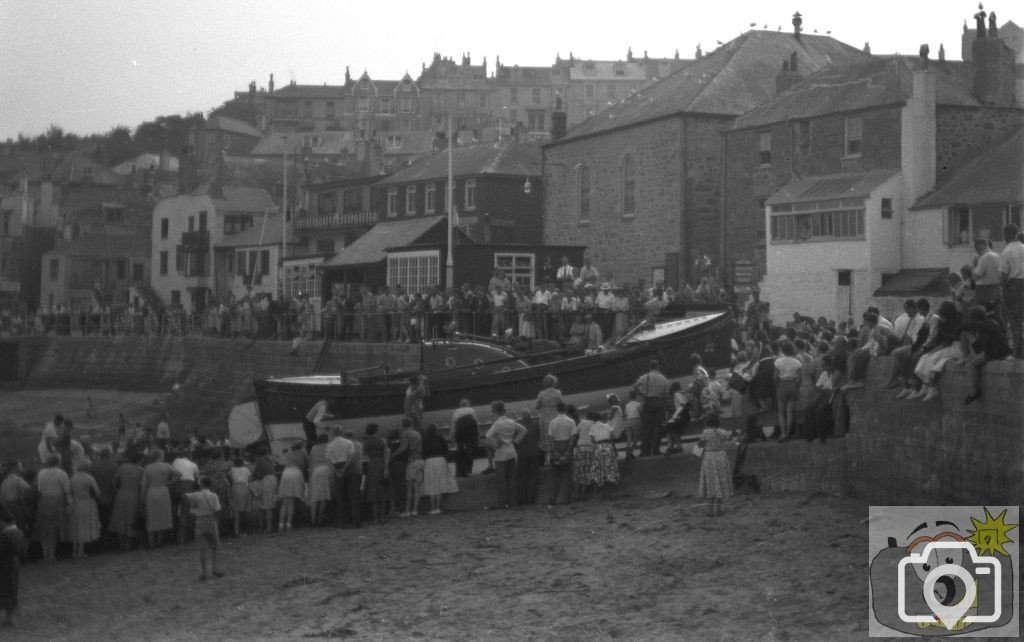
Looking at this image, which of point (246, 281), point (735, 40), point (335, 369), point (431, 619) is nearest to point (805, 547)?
point (431, 619)

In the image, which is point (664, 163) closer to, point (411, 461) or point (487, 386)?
point (487, 386)

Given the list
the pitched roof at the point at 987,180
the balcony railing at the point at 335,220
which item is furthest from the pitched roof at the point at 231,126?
the pitched roof at the point at 987,180

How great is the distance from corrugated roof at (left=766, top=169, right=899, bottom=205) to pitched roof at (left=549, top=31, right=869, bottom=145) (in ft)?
20.6

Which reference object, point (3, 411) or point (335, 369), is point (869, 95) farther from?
point (3, 411)

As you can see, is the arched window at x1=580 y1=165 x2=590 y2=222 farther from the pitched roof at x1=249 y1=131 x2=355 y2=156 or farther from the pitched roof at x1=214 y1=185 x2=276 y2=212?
the pitched roof at x1=249 y1=131 x2=355 y2=156

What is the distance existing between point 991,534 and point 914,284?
24737mm

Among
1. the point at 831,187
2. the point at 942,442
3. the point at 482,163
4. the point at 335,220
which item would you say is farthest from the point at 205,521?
the point at 335,220

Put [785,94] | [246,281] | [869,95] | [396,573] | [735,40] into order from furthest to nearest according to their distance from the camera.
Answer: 1. [246,281]
2. [735,40]
3. [785,94]
4. [869,95]
5. [396,573]

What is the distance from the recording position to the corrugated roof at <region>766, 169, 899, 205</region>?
37.1 metres

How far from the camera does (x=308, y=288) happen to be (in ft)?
175

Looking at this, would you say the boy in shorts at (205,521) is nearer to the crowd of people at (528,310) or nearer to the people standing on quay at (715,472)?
the people standing on quay at (715,472)

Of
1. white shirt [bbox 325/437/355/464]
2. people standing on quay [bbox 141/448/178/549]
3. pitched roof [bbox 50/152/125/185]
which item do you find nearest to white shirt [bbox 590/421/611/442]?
white shirt [bbox 325/437/355/464]

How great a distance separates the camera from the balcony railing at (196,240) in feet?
229

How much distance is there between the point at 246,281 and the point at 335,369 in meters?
28.3
